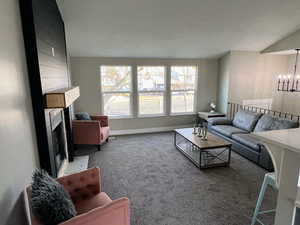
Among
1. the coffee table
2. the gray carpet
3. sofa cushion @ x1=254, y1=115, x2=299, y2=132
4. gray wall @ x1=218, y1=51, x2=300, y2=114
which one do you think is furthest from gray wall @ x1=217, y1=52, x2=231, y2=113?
the gray carpet

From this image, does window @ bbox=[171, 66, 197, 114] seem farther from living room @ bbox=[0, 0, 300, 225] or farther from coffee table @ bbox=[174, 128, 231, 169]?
coffee table @ bbox=[174, 128, 231, 169]

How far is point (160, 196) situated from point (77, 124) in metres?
2.42

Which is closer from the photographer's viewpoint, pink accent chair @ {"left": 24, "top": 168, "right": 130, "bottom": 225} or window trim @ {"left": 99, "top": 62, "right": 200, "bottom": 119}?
pink accent chair @ {"left": 24, "top": 168, "right": 130, "bottom": 225}

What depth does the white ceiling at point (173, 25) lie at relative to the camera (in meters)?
3.03

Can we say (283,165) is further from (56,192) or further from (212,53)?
(212,53)

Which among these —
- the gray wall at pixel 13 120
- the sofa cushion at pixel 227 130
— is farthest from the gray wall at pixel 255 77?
the gray wall at pixel 13 120

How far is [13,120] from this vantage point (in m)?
1.49

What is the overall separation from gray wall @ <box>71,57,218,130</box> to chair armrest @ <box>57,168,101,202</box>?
11.3ft

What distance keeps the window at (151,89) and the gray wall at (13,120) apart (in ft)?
12.4

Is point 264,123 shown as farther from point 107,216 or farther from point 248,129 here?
point 107,216

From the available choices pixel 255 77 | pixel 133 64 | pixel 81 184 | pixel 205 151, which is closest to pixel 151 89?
pixel 133 64

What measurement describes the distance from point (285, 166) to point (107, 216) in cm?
122

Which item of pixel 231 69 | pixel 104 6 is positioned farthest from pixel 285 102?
pixel 104 6

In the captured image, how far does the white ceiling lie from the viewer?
303cm
